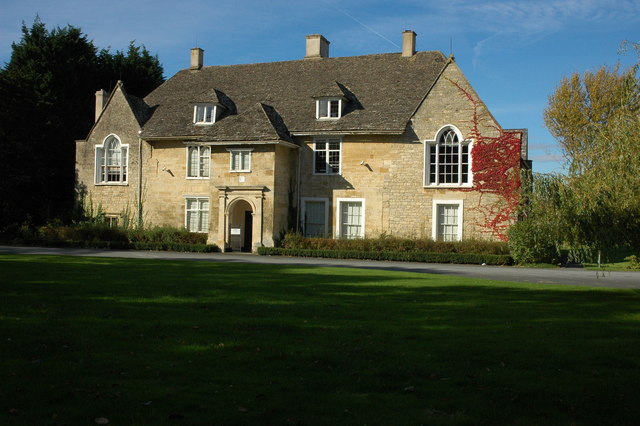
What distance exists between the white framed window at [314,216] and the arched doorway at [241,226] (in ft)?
10.5

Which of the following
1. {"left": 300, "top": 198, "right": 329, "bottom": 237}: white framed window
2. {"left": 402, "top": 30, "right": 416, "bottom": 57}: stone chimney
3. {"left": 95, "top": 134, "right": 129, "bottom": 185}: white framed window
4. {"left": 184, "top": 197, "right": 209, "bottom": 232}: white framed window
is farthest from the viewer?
{"left": 95, "top": 134, "right": 129, "bottom": 185}: white framed window

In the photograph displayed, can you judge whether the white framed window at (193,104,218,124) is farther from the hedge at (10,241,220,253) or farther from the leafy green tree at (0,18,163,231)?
the leafy green tree at (0,18,163,231)

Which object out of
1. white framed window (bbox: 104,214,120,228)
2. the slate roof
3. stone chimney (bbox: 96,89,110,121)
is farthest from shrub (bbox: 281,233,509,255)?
stone chimney (bbox: 96,89,110,121)

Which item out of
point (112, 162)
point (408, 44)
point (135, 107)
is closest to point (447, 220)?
point (408, 44)

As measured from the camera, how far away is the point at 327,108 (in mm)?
36188

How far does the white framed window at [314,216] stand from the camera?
117 ft

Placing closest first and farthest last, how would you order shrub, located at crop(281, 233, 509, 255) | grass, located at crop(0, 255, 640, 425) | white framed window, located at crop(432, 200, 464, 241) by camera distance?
grass, located at crop(0, 255, 640, 425) < shrub, located at crop(281, 233, 509, 255) < white framed window, located at crop(432, 200, 464, 241)

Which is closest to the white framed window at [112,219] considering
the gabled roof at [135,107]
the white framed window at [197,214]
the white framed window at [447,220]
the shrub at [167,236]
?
the shrub at [167,236]

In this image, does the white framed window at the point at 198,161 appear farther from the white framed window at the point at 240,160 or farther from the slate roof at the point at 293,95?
the white framed window at the point at 240,160

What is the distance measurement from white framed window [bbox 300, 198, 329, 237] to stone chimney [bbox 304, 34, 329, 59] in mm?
11317

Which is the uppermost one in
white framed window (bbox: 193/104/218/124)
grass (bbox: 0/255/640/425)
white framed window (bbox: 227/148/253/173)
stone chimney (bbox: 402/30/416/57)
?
stone chimney (bbox: 402/30/416/57)

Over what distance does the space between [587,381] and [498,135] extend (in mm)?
26850

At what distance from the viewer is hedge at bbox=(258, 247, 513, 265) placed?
94.6ft

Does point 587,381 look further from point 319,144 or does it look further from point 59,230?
point 59,230
